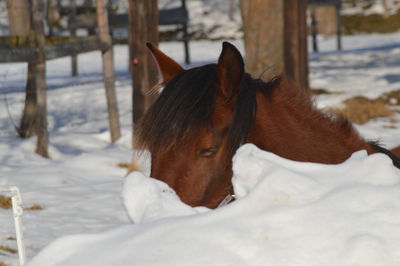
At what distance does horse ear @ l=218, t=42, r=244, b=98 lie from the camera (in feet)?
7.71

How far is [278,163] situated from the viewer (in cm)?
175

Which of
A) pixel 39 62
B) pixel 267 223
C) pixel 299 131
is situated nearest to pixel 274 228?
pixel 267 223

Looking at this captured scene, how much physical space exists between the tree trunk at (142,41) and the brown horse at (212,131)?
5.43 meters

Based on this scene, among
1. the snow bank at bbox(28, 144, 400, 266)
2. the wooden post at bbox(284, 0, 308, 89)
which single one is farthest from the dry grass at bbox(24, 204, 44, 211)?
the wooden post at bbox(284, 0, 308, 89)

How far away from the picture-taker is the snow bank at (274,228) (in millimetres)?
1563

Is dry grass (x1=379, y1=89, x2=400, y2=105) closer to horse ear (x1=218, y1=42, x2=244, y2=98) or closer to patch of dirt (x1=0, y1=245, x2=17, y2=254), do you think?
patch of dirt (x1=0, y1=245, x2=17, y2=254)

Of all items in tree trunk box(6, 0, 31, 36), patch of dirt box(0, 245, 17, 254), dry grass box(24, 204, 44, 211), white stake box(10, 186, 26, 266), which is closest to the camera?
white stake box(10, 186, 26, 266)

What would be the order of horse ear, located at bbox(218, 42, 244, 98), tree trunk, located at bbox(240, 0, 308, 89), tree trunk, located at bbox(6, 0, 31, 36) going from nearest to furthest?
horse ear, located at bbox(218, 42, 244, 98)
tree trunk, located at bbox(240, 0, 308, 89)
tree trunk, located at bbox(6, 0, 31, 36)

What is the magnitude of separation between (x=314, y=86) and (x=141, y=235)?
1295 centimetres

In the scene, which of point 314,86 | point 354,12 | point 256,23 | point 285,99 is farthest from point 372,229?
point 354,12

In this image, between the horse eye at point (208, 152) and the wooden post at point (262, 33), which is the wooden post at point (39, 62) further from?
the horse eye at point (208, 152)

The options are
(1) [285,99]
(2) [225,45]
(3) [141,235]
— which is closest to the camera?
(3) [141,235]

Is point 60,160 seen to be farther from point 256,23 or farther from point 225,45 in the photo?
point 225,45

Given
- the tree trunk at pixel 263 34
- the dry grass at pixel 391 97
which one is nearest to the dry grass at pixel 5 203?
the tree trunk at pixel 263 34
